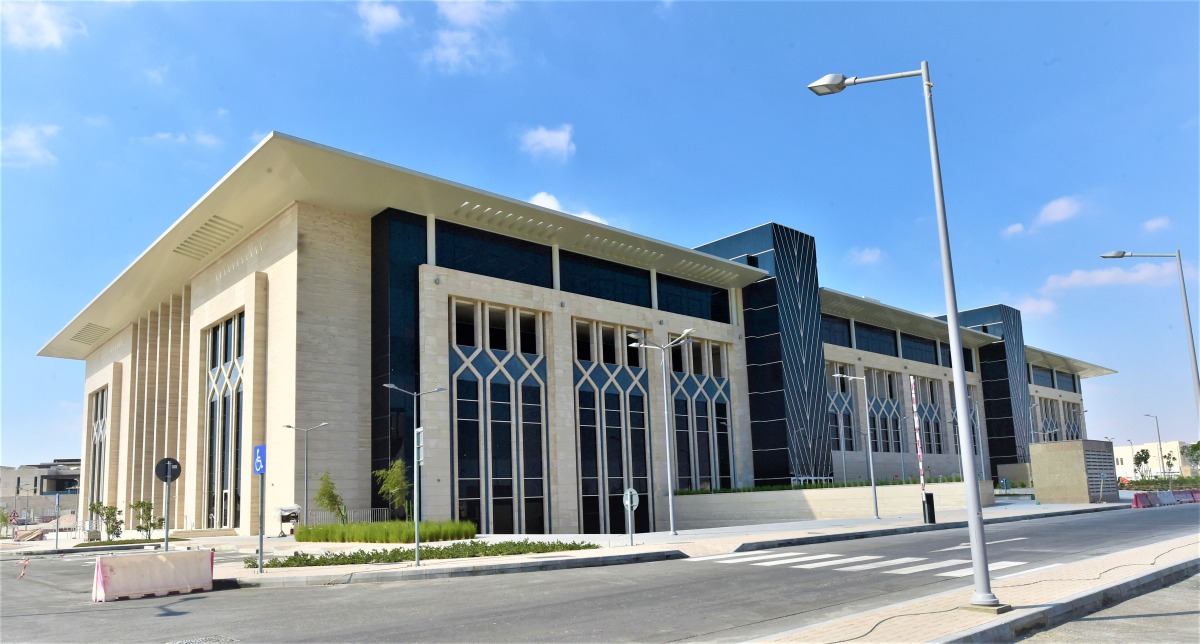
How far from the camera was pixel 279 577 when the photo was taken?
1741cm

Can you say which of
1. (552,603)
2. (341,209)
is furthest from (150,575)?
(341,209)

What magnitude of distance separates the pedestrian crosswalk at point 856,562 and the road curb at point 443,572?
1.74 meters

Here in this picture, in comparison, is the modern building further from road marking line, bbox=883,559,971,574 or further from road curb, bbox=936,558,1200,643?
road curb, bbox=936,558,1200,643

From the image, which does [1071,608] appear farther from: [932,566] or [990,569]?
[932,566]

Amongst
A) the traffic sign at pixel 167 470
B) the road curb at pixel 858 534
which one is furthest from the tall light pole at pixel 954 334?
the traffic sign at pixel 167 470

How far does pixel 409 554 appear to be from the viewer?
22.6 metres

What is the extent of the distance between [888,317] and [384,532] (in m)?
52.2

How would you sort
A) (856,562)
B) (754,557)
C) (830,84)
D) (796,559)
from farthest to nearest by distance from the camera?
(754,557)
(796,559)
(856,562)
(830,84)

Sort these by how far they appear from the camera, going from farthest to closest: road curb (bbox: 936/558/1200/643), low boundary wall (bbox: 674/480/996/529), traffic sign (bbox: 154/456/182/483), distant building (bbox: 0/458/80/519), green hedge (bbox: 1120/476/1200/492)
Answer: distant building (bbox: 0/458/80/519), green hedge (bbox: 1120/476/1200/492), low boundary wall (bbox: 674/480/996/529), traffic sign (bbox: 154/456/182/483), road curb (bbox: 936/558/1200/643)

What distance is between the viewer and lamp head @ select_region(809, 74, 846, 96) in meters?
11.3

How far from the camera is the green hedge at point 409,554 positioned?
20.7m

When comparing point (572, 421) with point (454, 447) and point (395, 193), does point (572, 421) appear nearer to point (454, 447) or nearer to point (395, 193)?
point (454, 447)

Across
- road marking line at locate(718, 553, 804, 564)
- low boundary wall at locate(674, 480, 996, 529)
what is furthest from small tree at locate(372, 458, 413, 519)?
road marking line at locate(718, 553, 804, 564)

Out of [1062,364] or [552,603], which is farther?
[1062,364]
